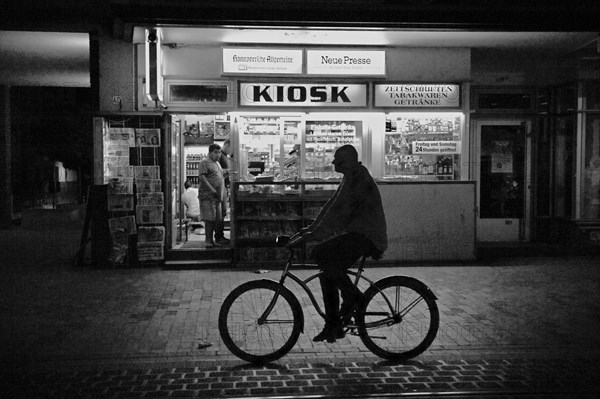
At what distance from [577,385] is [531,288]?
168 inches

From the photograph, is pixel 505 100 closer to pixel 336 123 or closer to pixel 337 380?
pixel 336 123

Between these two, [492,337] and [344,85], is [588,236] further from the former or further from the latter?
[492,337]

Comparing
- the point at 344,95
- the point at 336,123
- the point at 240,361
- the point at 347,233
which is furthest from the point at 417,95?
the point at 240,361

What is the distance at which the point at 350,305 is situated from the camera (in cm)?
623

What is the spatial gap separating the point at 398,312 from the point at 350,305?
470mm

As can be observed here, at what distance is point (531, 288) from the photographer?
388 inches

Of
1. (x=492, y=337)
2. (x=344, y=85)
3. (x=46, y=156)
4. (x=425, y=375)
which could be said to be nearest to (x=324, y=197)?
Result: (x=344, y=85)

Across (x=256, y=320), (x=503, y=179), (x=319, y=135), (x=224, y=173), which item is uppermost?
(x=319, y=135)

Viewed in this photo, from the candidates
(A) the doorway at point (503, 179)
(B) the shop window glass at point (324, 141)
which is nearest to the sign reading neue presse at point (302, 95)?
(B) the shop window glass at point (324, 141)

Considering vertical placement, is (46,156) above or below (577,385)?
above

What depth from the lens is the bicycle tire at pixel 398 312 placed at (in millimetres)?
6293

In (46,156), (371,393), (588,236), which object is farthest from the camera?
(46,156)

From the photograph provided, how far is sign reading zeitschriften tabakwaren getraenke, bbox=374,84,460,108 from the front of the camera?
1211cm

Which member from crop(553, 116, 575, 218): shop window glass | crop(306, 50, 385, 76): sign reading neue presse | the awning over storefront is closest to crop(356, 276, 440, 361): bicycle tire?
crop(306, 50, 385, 76): sign reading neue presse
